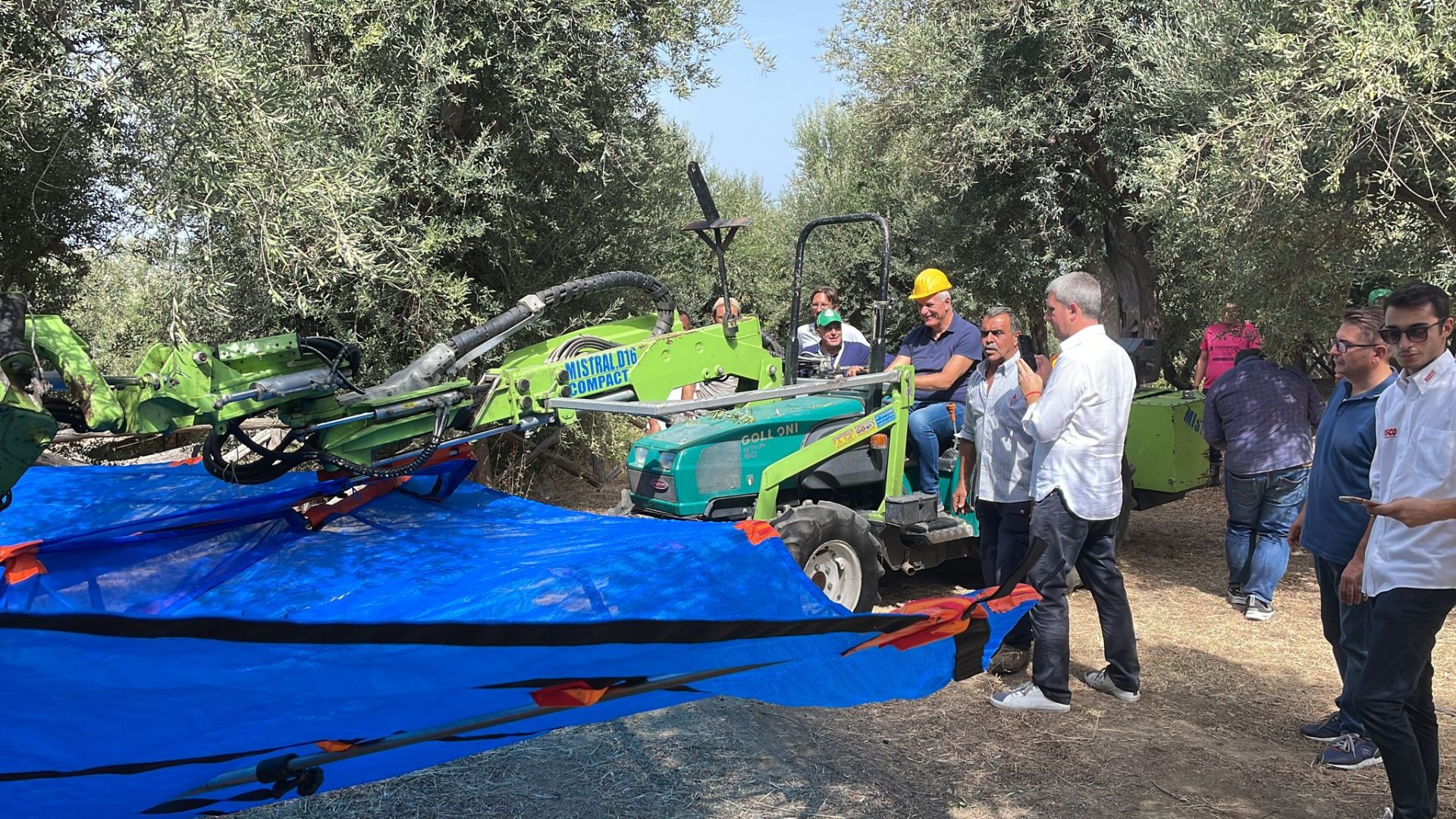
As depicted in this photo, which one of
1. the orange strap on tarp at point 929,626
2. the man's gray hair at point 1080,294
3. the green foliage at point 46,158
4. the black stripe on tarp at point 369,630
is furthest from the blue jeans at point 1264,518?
the green foliage at point 46,158

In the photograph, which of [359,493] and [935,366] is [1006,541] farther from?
→ [359,493]

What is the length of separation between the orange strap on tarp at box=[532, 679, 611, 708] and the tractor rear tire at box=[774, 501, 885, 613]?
3.11 meters

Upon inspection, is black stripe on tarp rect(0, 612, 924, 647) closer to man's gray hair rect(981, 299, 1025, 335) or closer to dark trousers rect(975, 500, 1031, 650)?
dark trousers rect(975, 500, 1031, 650)

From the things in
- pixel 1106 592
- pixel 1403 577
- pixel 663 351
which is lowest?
pixel 1106 592

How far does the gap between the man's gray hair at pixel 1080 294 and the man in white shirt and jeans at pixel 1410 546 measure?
4.05ft

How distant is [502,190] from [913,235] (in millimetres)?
5775

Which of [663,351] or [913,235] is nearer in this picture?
[663,351]

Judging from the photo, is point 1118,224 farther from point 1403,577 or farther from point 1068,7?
point 1403,577

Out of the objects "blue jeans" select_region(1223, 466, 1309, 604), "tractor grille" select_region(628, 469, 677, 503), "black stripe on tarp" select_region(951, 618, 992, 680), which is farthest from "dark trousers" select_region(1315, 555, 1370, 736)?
"tractor grille" select_region(628, 469, 677, 503)

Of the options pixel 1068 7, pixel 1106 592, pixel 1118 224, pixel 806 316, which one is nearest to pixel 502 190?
pixel 1068 7

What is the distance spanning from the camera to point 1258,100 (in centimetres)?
625

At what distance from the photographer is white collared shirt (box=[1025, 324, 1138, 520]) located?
453 cm

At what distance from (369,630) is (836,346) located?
5.96 metres

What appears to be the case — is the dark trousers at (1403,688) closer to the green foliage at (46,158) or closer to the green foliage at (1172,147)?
the green foliage at (1172,147)
